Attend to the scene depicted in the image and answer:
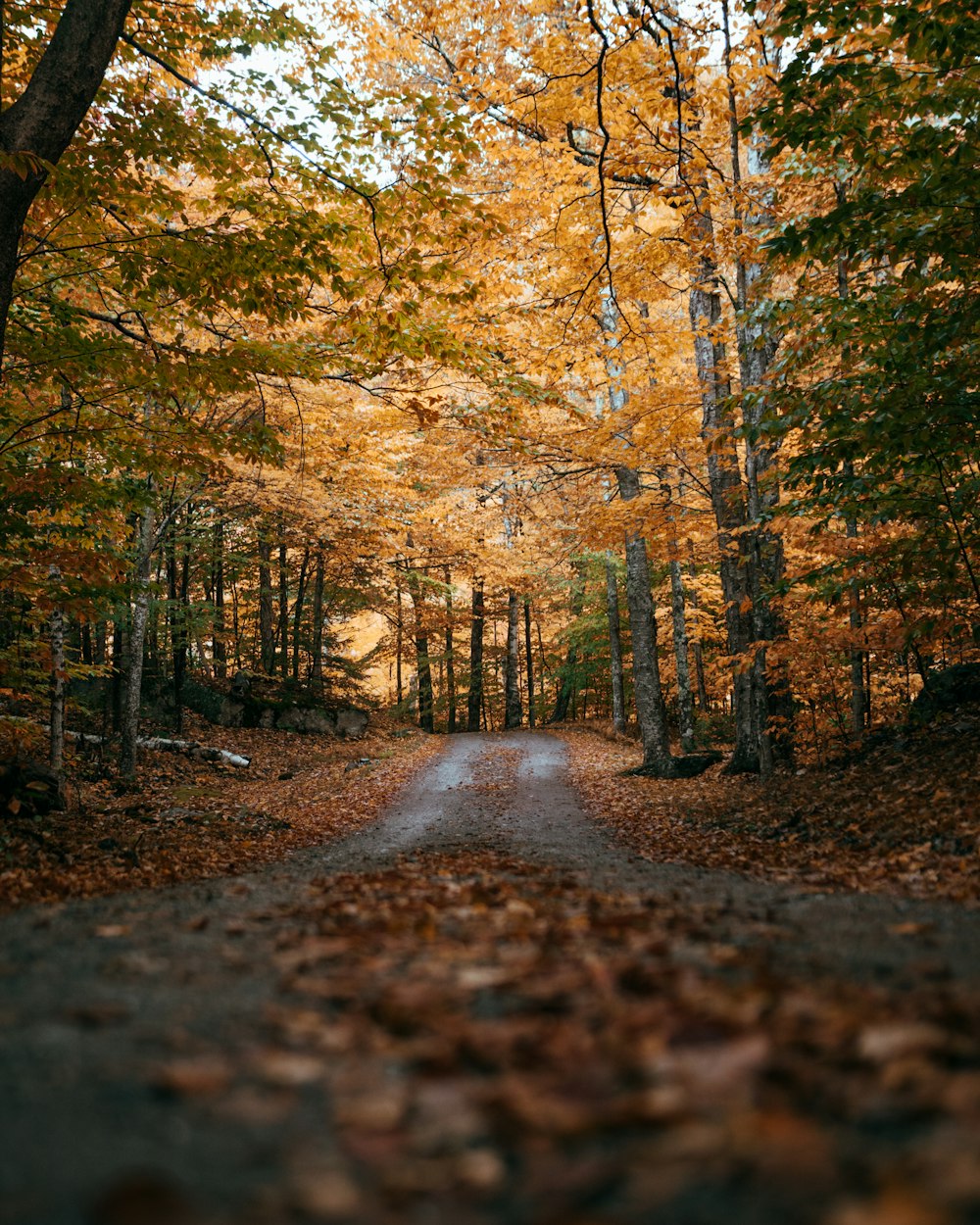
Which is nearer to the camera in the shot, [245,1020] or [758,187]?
[245,1020]

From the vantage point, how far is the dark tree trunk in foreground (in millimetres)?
5441

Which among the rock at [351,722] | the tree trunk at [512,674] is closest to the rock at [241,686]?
the rock at [351,722]

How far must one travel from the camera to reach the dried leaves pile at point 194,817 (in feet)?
19.5

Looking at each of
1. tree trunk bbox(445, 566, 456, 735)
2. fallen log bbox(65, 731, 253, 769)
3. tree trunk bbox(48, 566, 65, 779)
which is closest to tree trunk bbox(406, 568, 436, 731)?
tree trunk bbox(445, 566, 456, 735)

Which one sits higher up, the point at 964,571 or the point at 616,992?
the point at 964,571

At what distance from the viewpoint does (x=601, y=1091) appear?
1586mm

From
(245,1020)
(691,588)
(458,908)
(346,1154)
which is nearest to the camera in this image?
(346,1154)

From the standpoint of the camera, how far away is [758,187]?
9.16 meters

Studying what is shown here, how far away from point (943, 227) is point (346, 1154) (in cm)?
729

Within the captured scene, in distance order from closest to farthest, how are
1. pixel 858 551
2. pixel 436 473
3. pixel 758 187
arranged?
pixel 858 551
pixel 758 187
pixel 436 473

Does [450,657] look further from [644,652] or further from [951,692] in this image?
[951,692]

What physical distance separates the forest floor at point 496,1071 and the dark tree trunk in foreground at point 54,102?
5.51 metres

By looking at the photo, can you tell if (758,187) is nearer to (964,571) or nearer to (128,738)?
(964,571)

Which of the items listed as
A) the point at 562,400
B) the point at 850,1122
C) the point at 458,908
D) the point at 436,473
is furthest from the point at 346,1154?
the point at 436,473
